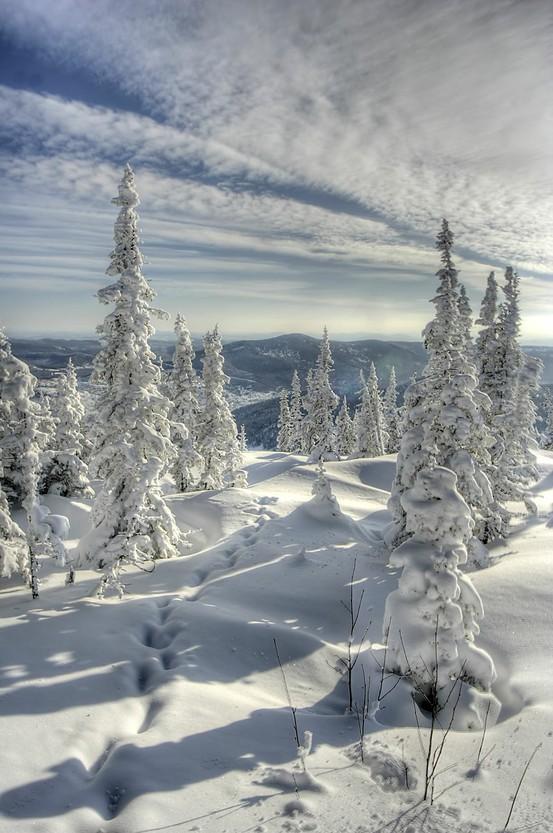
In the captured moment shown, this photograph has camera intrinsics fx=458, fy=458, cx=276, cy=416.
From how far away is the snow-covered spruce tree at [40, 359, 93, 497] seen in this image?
27250mm

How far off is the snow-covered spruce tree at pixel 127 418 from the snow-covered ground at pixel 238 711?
1767 millimetres

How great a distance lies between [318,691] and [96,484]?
25189 mm

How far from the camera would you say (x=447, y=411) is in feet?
59.9

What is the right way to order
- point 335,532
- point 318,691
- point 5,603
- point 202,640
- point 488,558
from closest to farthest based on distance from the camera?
point 318,691 < point 202,640 < point 5,603 < point 488,558 < point 335,532

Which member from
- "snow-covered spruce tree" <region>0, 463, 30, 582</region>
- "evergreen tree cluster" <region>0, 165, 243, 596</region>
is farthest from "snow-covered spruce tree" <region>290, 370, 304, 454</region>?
"snow-covered spruce tree" <region>0, 463, 30, 582</region>

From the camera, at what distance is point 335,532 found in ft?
79.1

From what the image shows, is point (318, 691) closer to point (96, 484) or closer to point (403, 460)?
point (403, 460)

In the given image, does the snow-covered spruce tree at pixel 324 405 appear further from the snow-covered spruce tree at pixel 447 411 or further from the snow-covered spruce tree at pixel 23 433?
the snow-covered spruce tree at pixel 23 433

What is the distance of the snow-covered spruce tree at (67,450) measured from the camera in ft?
89.4

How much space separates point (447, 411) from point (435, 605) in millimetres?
9592

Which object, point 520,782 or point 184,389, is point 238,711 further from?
point 184,389

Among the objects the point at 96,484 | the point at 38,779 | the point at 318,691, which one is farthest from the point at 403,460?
the point at 96,484

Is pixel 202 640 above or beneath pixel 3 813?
beneath

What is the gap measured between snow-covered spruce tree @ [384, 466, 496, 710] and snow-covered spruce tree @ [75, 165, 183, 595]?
29.4 feet
